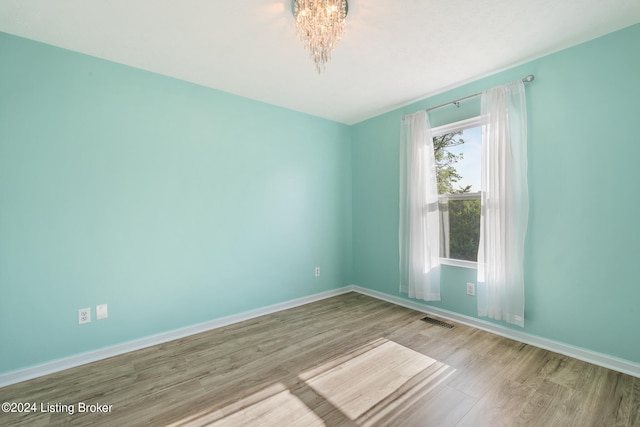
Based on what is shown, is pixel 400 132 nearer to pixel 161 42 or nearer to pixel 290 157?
pixel 290 157

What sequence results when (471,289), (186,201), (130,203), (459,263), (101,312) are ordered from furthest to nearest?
1. (459,263)
2. (471,289)
3. (186,201)
4. (130,203)
5. (101,312)

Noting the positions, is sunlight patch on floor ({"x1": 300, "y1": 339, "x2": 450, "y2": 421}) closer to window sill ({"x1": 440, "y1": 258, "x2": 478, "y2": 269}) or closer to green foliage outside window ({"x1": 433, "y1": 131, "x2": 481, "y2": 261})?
window sill ({"x1": 440, "y1": 258, "x2": 478, "y2": 269})

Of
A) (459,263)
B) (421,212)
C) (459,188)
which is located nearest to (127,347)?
(421,212)

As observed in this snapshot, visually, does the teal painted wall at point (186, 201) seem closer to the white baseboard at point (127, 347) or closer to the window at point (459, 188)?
the white baseboard at point (127, 347)

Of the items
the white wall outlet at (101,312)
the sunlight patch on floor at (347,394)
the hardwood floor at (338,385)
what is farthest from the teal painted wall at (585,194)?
the white wall outlet at (101,312)

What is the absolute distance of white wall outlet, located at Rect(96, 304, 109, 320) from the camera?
2.41 m

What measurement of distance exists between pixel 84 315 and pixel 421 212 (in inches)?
137

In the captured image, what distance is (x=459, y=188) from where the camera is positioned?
320cm

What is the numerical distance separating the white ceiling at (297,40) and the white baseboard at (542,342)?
255cm

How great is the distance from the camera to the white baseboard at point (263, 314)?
212 centimetres

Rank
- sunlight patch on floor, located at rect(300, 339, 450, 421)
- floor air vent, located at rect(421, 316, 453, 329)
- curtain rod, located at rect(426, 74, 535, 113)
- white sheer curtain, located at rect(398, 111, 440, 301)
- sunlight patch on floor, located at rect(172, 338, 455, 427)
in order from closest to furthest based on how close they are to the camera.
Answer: sunlight patch on floor, located at rect(172, 338, 455, 427)
sunlight patch on floor, located at rect(300, 339, 450, 421)
curtain rod, located at rect(426, 74, 535, 113)
floor air vent, located at rect(421, 316, 453, 329)
white sheer curtain, located at rect(398, 111, 440, 301)

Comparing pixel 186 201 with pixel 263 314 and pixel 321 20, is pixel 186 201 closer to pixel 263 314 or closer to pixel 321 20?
pixel 263 314

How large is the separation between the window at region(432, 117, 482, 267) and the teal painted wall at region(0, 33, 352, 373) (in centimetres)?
180

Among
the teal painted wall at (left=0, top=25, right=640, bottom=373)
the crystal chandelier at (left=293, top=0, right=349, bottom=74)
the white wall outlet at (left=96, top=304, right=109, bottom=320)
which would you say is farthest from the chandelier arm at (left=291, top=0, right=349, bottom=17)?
the white wall outlet at (left=96, top=304, right=109, bottom=320)
